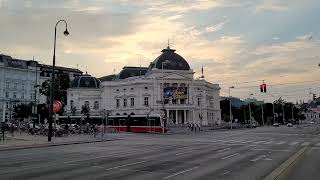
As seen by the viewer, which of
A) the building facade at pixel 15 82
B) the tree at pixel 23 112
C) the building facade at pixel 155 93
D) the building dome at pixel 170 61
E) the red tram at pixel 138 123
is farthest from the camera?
the building facade at pixel 15 82

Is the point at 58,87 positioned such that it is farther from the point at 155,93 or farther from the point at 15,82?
the point at 15,82

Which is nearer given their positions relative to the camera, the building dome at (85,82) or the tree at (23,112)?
the tree at (23,112)

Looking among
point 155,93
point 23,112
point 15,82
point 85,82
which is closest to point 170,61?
point 155,93

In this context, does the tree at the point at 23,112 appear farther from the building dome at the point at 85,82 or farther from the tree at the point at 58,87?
the building dome at the point at 85,82

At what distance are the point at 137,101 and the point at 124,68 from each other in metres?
21.0

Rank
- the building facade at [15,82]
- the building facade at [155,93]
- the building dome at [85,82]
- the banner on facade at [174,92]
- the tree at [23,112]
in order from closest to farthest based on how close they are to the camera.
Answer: the banner on facade at [174,92]
the tree at [23,112]
the building facade at [155,93]
the building facade at [15,82]
the building dome at [85,82]

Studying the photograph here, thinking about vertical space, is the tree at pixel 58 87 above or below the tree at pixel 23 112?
above

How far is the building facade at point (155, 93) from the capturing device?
136 m

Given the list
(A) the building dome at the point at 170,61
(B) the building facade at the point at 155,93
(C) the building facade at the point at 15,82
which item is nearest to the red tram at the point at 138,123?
(B) the building facade at the point at 155,93

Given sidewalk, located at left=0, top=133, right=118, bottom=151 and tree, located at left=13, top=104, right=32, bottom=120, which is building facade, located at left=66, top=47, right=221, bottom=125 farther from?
sidewalk, located at left=0, top=133, right=118, bottom=151

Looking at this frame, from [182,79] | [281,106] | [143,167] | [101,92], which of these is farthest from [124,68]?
[143,167]

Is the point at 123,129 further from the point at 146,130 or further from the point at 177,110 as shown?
the point at 177,110

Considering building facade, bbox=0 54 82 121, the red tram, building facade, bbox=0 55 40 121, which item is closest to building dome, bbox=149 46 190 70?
building facade, bbox=0 54 82 121

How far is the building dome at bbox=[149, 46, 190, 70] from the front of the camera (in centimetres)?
14025
